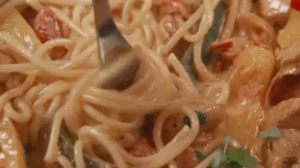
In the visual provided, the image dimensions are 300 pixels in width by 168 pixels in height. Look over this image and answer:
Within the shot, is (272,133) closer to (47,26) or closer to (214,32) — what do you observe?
(214,32)

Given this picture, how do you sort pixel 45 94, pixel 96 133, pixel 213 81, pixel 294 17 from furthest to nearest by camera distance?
pixel 294 17 → pixel 213 81 → pixel 45 94 → pixel 96 133

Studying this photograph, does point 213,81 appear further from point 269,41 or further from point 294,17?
point 294,17

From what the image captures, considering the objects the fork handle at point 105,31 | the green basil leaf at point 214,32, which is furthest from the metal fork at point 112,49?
the green basil leaf at point 214,32

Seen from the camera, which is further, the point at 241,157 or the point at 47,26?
the point at 47,26

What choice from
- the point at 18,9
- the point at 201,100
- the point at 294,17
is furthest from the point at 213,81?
the point at 18,9

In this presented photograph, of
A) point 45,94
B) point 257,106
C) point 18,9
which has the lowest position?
point 257,106

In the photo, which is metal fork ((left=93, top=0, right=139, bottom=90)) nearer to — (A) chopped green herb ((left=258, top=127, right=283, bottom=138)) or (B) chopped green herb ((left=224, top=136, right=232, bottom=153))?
(B) chopped green herb ((left=224, top=136, right=232, bottom=153))

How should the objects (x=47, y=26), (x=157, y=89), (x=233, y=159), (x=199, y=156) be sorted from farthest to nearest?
(x=47, y=26) → (x=157, y=89) → (x=199, y=156) → (x=233, y=159)

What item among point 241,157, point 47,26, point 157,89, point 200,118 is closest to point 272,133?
point 241,157
